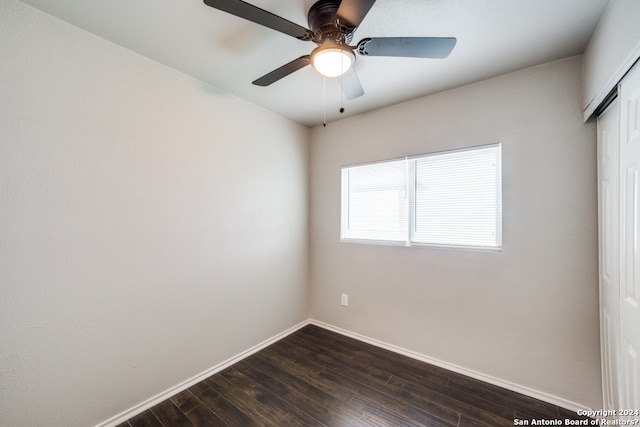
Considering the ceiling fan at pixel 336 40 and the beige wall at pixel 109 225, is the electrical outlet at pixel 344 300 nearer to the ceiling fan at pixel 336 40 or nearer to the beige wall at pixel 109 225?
the beige wall at pixel 109 225

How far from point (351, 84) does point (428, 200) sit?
4.30 feet

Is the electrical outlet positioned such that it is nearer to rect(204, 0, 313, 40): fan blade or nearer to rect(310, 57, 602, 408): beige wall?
rect(310, 57, 602, 408): beige wall

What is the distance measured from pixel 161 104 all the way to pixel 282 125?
4.10ft

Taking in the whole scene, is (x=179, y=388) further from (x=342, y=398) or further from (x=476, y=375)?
(x=476, y=375)

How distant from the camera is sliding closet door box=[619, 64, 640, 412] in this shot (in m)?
1.10

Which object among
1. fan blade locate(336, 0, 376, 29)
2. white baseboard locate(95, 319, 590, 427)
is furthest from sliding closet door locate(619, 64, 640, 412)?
fan blade locate(336, 0, 376, 29)

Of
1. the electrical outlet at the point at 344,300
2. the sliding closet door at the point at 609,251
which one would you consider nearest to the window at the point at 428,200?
the sliding closet door at the point at 609,251

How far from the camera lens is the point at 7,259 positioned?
127 cm

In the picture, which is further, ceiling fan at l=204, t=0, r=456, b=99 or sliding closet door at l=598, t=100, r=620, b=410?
sliding closet door at l=598, t=100, r=620, b=410

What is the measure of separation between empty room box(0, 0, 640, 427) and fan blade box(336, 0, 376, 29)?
Result: 10 millimetres

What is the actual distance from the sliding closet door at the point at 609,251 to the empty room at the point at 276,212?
25 mm

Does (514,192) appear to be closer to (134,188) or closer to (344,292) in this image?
(344,292)

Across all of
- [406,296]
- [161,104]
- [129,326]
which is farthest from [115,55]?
[406,296]

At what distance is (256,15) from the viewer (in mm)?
1095
